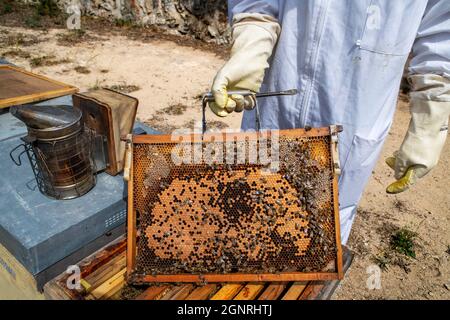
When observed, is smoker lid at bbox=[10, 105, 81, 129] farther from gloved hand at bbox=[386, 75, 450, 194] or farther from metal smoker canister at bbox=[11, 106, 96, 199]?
gloved hand at bbox=[386, 75, 450, 194]

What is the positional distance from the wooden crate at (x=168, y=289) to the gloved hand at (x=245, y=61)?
3.26ft

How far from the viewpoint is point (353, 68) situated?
2160mm

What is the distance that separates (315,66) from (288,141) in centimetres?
58

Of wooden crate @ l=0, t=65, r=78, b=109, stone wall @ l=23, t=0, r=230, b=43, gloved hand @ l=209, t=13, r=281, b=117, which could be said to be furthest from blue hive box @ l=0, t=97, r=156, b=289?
stone wall @ l=23, t=0, r=230, b=43

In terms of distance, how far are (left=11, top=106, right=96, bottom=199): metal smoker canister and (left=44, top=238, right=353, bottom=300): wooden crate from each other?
483mm

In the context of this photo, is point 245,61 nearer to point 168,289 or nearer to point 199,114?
point 168,289

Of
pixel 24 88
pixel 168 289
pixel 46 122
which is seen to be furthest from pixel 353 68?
pixel 24 88

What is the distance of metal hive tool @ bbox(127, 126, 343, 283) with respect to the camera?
6.19 feet

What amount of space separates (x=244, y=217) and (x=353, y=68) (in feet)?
3.70

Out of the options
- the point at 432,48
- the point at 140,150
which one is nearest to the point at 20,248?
the point at 140,150

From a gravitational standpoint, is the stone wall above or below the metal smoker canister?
above

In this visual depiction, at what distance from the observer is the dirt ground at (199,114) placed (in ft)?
10.9

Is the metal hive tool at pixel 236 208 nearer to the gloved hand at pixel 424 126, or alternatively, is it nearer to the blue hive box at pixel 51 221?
the blue hive box at pixel 51 221

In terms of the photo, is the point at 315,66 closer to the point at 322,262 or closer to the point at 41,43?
the point at 322,262
